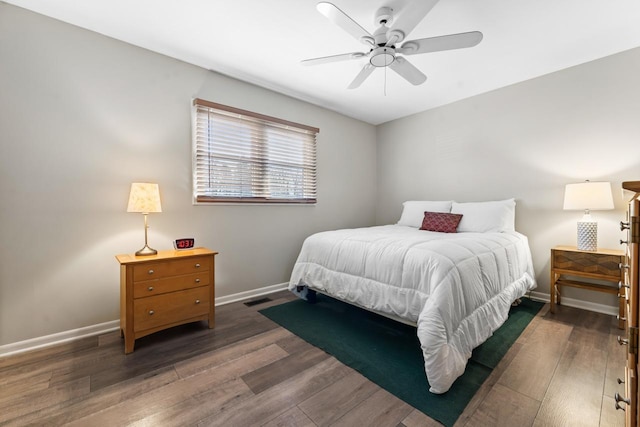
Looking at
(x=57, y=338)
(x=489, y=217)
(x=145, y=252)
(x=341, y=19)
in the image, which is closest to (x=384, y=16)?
(x=341, y=19)

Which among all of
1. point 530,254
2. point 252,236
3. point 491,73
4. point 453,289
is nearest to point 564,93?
point 491,73

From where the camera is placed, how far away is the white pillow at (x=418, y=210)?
139 inches

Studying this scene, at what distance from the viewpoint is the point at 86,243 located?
220 centimetres

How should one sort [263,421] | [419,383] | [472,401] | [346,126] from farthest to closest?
[346,126], [419,383], [472,401], [263,421]

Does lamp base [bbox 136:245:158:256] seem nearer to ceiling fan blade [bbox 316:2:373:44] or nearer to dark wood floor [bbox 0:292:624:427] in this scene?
dark wood floor [bbox 0:292:624:427]

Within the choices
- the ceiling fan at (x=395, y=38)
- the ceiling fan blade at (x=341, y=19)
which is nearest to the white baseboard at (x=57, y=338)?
A: the ceiling fan at (x=395, y=38)

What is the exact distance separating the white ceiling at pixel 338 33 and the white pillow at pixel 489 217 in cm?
146

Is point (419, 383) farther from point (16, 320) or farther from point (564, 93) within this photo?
point (564, 93)

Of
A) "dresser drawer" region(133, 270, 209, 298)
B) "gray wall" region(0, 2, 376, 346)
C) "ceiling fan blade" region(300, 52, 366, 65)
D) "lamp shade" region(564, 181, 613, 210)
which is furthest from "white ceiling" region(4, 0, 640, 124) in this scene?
"dresser drawer" region(133, 270, 209, 298)

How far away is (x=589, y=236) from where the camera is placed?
2.52 m

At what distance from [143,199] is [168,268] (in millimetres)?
572

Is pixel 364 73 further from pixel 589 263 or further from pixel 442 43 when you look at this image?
pixel 589 263

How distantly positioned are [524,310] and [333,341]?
2052mm

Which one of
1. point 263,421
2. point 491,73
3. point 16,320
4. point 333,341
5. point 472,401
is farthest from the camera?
point 491,73
